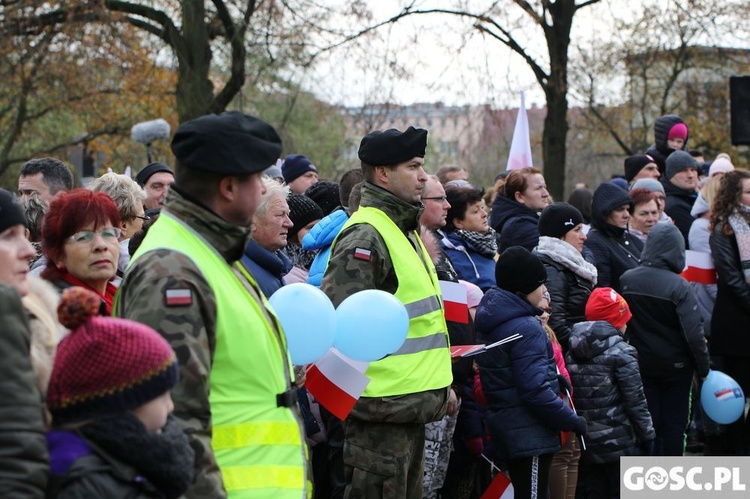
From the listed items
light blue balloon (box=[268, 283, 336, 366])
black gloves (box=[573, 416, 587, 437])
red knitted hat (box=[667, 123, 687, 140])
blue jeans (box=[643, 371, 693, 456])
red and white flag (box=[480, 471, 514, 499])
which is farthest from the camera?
red knitted hat (box=[667, 123, 687, 140])

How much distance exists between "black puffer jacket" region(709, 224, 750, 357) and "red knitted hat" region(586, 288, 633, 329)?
2198mm

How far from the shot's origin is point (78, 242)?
3.96 meters

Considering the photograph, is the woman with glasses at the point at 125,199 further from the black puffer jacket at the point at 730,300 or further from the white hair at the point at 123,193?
the black puffer jacket at the point at 730,300

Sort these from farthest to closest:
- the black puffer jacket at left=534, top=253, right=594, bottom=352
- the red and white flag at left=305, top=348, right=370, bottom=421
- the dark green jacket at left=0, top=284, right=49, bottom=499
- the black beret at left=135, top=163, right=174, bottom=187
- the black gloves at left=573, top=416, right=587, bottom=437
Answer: the black beret at left=135, top=163, right=174, bottom=187, the black puffer jacket at left=534, top=253, right=594, bottom=352, the black gloves at left=573, top=416, right=587, bottom=437, the red and white flag at left=305, top=348, right=370, bottom=421, the dark green jacket at left=0, top=284, right=49, bottom=499

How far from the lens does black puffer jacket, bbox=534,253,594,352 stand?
22.4 feet

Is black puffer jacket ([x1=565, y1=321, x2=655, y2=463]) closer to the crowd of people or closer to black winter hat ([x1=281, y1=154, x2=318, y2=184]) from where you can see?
the crowd of people

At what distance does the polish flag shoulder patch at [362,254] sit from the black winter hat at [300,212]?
1.68 meters

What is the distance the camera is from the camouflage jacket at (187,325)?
2590 mm

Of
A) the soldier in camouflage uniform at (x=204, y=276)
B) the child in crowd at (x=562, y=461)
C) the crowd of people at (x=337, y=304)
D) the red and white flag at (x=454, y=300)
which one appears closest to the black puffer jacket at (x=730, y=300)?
the crowd of people at (x=337, y=304)

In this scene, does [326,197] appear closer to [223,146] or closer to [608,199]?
[608,199]

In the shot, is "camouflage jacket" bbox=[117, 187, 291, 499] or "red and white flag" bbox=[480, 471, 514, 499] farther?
"red and white flag" bbox=[480, 471, 514, 499]

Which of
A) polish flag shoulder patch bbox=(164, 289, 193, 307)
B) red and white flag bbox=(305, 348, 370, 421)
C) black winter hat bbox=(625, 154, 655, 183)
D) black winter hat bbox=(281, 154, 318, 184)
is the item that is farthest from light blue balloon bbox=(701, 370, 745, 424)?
polish flag shoulder patch bbox=(164, 289, 193, 307)

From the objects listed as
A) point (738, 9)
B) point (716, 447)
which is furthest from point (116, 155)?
point (716, 447)

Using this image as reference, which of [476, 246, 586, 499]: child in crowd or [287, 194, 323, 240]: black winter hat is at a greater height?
[287, 194, 323, 240]: black winter hat
